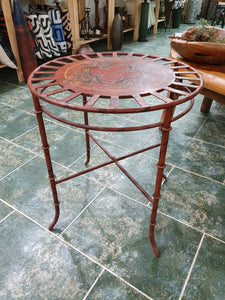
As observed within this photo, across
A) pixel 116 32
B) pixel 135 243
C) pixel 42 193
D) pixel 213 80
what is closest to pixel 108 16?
pixel 116 32

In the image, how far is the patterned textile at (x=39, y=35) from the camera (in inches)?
111

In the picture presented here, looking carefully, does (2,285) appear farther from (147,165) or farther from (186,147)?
(186,147)

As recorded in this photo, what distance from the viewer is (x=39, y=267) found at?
103cm

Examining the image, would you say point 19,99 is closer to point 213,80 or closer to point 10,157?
A: point 10,157

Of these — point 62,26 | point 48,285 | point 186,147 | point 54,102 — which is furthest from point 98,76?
point 62,26

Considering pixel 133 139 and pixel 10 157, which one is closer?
pixel 10 157

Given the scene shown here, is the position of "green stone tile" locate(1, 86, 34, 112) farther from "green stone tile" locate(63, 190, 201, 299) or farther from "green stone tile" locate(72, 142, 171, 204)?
"green stone tile" locate(63, 190, 201, 299)

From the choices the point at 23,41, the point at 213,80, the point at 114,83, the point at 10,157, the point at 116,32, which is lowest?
the point at 10,157

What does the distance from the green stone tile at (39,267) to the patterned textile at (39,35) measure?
2.52 m

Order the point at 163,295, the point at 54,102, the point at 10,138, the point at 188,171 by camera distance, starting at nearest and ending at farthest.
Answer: the point at 54,102, the point at 163,295, the point at 188,171, the point at 10,138

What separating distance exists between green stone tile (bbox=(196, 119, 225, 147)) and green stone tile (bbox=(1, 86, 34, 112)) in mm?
1602

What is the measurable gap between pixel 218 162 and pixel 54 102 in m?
1.32

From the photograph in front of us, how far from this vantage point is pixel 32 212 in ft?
4.22

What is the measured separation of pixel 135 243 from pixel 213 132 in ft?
4.18
